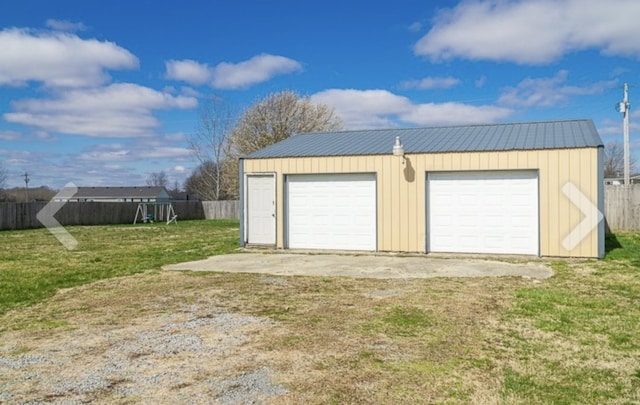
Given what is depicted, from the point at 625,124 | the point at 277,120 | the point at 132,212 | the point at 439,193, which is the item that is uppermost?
the point at 277,120

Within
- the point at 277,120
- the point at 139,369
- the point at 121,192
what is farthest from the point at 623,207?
the point at 121,192

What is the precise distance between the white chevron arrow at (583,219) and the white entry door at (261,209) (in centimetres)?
641

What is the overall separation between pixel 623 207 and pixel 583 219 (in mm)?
8173

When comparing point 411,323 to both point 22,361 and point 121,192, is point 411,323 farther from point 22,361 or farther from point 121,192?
point 121,192

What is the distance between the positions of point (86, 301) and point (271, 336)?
3025 millimetres

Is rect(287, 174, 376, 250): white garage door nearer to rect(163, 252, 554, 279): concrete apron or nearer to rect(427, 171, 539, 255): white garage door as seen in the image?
rect(163, 252, 554, 279): concrete apron

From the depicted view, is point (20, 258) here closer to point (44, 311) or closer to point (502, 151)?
point (44, 311)

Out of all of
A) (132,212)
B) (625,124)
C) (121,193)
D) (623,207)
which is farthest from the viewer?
(121,193)

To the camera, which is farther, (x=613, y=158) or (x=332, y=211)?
(x=613, y=158)

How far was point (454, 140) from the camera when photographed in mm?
11492

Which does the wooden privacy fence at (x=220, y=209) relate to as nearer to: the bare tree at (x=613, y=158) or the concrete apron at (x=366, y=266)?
the concrete apron at (x=366, y=266)

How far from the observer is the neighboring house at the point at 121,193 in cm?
5612

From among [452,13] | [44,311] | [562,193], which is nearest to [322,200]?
[562,193]

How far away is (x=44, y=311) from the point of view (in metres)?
5.55
